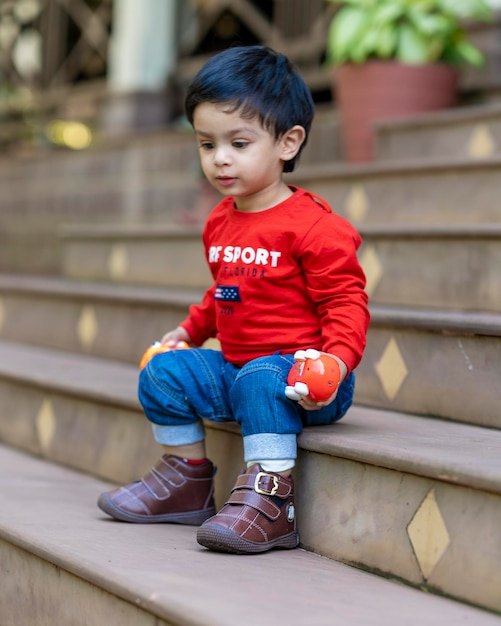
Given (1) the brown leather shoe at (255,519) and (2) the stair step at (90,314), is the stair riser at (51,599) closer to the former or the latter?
(1) the brown leather shoe at (255,519)

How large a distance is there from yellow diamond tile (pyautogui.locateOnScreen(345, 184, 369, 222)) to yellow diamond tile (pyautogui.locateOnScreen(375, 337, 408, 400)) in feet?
3.00

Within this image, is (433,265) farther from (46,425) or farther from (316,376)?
(46,425)

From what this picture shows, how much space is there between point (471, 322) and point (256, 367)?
0.44 metres

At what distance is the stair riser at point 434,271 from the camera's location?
6.85ft

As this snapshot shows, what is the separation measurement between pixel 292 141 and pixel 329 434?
1.69 ft

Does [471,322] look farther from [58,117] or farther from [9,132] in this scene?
[9,132]

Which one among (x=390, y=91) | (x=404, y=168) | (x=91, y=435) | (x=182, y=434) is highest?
(x=390, y=91)

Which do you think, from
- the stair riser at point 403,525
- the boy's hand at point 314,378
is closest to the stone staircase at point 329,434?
the stair riser at point 403,525

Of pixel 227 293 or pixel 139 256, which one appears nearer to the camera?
pixel 227 293

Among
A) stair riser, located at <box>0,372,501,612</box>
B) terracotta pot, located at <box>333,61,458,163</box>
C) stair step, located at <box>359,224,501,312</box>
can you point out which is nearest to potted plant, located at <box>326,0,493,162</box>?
terracotta pot, located at <box>333,61,458,163</box>

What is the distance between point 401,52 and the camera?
10.9 feet

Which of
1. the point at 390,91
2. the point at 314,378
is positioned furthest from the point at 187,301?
the point at 390,91

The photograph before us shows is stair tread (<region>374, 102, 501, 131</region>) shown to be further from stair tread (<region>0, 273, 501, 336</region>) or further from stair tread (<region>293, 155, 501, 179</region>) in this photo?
stair tread (<region>0, 273, 501, 336</region>)

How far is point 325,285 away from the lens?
5.33ft
